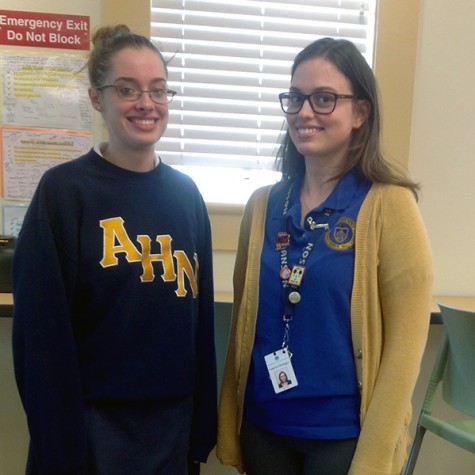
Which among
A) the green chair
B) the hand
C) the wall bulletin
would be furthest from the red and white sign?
the green chair

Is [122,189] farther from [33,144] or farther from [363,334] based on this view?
[33,144]

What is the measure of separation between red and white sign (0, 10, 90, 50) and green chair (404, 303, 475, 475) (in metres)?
1.66

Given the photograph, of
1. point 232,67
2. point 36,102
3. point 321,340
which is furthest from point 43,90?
point 321,340

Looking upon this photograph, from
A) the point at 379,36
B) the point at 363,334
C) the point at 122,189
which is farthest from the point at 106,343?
the point at 379,36

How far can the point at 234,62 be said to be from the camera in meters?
2.04

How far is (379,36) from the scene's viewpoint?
2.01 m

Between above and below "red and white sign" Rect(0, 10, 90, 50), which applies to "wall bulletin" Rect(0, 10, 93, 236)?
below

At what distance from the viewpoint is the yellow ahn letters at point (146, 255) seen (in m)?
1.06

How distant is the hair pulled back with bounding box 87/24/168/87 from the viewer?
43.8 inches

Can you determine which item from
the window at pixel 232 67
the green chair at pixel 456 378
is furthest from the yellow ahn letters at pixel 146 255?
the window at pixel 232 67

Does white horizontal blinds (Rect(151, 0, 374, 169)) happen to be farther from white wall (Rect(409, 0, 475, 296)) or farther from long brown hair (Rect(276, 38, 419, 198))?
long brown hair (Rect(276, 38, 419, 198))

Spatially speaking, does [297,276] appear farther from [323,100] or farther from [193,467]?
[193,467]

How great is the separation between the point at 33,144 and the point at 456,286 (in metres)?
1.89

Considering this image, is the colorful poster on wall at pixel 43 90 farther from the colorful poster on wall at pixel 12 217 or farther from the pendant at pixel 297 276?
the pendant at pixel 297 276
